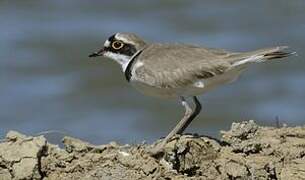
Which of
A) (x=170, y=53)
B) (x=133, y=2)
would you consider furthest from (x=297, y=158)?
(x=133, y=2)

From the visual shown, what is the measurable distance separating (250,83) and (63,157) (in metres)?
6.91

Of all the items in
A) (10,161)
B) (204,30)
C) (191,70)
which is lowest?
(10,161)

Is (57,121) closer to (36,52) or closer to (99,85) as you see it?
(99,85)

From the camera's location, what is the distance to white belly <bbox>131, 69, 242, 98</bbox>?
7777 mm

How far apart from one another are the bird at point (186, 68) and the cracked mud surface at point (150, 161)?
1.15 feet

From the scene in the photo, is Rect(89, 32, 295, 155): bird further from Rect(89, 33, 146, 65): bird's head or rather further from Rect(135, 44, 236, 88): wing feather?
Rect(89, 33, 146, 65): bird's head

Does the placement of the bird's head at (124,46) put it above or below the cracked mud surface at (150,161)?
above

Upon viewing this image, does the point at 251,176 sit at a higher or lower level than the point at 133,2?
lower

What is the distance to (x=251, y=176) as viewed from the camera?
7070mm

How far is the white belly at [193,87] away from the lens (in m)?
7.78

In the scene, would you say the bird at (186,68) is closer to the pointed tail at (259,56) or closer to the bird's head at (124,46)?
the pointed tail at (259,56)

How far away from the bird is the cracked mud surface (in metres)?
0.35

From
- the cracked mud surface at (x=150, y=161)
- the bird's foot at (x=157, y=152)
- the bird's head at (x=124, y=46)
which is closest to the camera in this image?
the cracked mud surface at (x=150, y=161)

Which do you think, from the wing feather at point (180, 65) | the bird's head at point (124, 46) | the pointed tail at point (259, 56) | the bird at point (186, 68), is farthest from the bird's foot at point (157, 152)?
the bird's head at point (124, 46)
